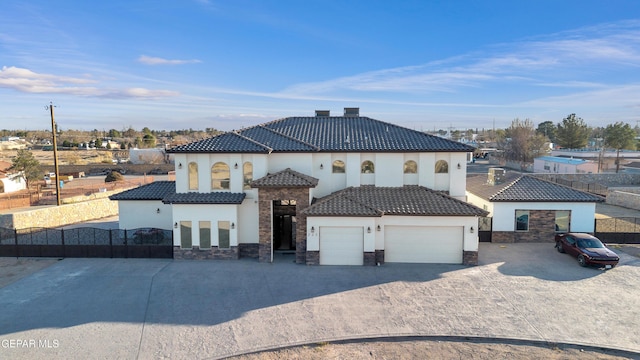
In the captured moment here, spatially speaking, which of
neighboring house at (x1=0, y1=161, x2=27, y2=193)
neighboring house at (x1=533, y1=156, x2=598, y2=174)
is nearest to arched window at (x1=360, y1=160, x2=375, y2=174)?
neighboring house at (x1=0, y1=161, x2=27, y2=193)

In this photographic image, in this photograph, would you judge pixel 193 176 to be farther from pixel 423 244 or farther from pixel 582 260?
pixel 582 260

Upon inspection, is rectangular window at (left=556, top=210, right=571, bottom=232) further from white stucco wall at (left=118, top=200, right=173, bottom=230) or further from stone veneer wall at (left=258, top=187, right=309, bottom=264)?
white stucco wall at (left=118, top=200, right=173, bottom=230)

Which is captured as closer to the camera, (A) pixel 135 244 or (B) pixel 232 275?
Result: (B) pixel 232 275

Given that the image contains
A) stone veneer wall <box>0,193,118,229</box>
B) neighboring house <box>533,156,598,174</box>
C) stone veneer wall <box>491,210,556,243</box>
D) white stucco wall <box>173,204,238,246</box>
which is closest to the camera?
white stucco wall <box>173,204,238,246</box>

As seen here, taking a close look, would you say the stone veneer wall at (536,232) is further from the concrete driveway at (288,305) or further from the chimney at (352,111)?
the chimney at (352,111)

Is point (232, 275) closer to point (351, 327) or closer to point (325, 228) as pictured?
point (325, 228)

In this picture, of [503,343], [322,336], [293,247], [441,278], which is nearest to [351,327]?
[322,336]
